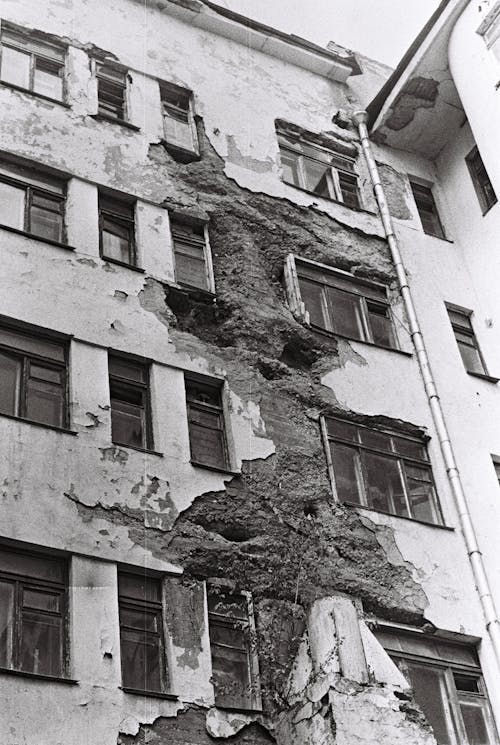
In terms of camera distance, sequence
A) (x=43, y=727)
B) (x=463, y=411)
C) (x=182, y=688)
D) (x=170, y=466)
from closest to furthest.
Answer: (x=43, y=727) < (x=182, y=688) < (x=170, y=466) < (x=463, y=411)

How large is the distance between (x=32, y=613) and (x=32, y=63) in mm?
8714

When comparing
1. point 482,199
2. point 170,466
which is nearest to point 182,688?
point 170,466

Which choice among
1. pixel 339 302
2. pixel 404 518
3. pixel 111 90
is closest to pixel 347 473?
pixel 404 518

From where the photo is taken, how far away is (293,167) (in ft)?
54.8

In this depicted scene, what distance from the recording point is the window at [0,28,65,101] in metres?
14.5

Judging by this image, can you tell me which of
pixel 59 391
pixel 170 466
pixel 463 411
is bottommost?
pixel 170 466

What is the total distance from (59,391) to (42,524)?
1854 millimetres

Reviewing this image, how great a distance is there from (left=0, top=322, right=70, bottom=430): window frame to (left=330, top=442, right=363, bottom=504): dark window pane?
3578mm

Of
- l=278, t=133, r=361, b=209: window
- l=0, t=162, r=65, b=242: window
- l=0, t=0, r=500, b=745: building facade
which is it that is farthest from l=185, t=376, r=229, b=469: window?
l=278, t=133, r=361, b=209: window

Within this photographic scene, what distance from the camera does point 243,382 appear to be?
1267 centimetres

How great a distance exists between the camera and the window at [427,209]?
57.7ft

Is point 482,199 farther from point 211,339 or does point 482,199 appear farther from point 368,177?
point 211,339

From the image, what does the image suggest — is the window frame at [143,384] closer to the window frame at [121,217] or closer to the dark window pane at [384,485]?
the window frame at [121,217]

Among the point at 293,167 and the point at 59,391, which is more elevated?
the point at 293,167
